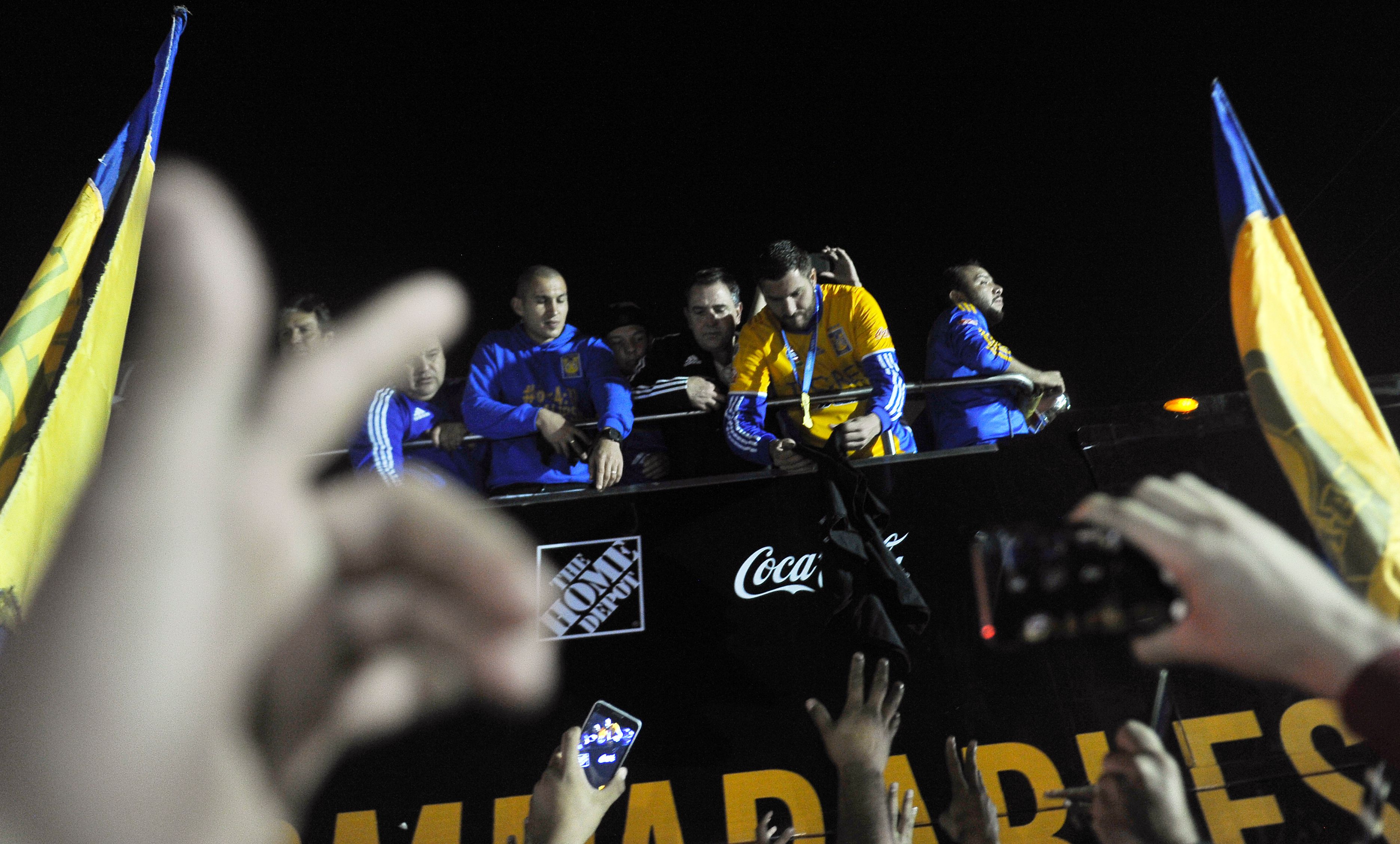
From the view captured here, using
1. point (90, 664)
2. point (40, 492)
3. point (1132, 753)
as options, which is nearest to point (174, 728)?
point (90, 664)

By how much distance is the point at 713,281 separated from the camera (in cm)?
444

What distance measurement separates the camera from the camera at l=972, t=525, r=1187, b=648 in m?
1.03

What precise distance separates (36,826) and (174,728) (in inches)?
3.2

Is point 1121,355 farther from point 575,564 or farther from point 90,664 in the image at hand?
point 90,664

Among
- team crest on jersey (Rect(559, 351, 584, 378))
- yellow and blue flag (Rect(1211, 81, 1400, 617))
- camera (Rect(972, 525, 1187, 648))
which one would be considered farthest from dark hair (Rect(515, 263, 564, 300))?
camera (Rect(972, 525, 1187, 648))

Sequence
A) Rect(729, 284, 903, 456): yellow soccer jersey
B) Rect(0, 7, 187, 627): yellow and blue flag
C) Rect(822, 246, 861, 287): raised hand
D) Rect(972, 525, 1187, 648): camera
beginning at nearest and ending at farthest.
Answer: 1. Rect(972, 525, 1187, 648): camera
2. Rect(0, 7, 187, 627): yellow and blue flag
3. Rect(729, 284, 903, 456): yellow soccer jersey
4. Rect(822, 246, 861, 287): raised hand

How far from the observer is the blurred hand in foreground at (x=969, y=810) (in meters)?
2.68

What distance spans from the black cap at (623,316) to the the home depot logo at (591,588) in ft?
3.92

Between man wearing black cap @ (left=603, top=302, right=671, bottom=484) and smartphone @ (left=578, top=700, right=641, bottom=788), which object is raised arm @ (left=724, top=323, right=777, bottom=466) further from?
smartphone @ (left=578, top=700, right=641, bottom=788)

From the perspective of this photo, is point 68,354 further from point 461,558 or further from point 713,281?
point 713,281

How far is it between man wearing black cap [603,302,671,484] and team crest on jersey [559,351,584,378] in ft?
0.49

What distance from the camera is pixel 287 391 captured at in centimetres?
49

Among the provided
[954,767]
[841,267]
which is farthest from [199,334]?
[841,267]

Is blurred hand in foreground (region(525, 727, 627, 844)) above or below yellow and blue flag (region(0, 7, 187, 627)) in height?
below
